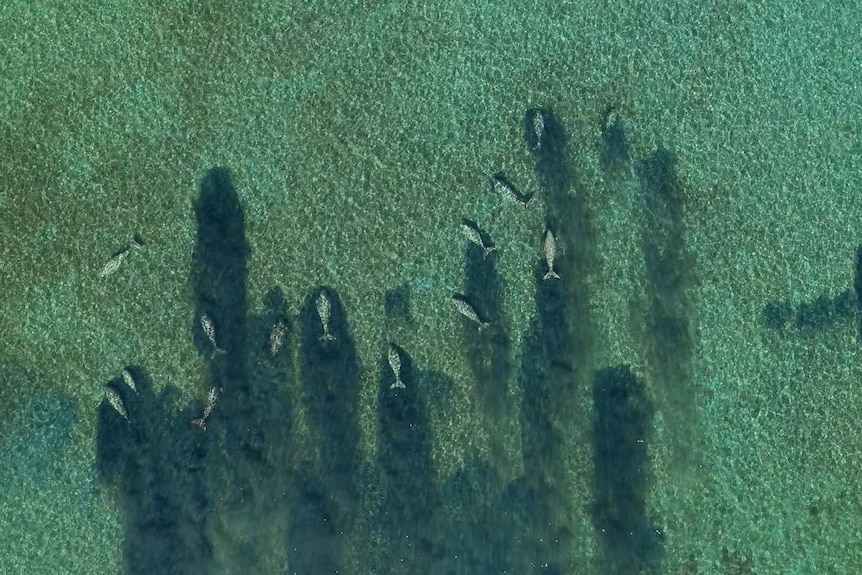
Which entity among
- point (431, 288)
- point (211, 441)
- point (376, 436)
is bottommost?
point (211, 441)

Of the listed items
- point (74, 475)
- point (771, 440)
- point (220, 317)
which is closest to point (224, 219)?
point (220, 317)

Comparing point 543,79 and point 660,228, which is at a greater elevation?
point 543,79

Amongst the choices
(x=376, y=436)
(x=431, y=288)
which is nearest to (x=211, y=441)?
(x=376, y=436)

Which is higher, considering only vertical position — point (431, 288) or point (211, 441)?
point (431, 288)

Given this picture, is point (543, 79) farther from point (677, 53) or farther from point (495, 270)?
point (495, 270)

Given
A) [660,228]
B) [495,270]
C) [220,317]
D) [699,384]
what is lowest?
[699,384]

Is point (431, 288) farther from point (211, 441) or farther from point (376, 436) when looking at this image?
point (211, 441)

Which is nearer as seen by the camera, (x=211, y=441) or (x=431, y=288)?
(x=211, y=441)

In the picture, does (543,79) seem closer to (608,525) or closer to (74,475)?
(608,525)
